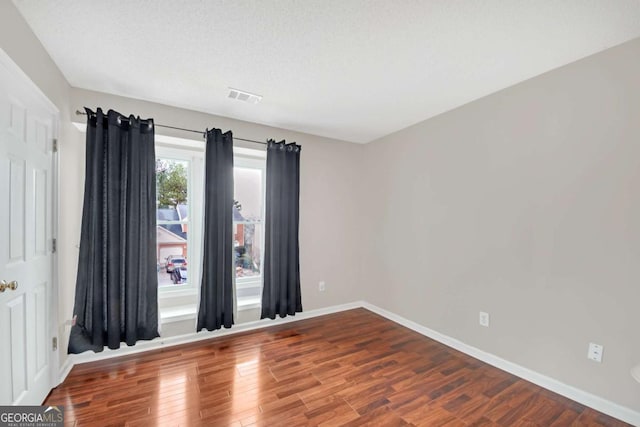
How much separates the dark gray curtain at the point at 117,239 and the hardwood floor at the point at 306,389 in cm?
32

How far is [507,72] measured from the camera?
2.16 m

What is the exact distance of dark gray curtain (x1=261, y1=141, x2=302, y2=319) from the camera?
3283 millimetres

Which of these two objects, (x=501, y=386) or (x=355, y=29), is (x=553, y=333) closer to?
(x=501, y=386)

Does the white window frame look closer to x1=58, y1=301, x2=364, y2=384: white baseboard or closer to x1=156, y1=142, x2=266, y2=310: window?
x1=156, y1=142, x2=266, y2=310: window

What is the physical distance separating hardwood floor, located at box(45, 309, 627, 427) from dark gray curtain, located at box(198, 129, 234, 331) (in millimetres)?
331

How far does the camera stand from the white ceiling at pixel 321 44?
4.98ft

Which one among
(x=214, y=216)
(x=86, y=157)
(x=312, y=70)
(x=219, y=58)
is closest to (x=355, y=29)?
(x=312, y=70)

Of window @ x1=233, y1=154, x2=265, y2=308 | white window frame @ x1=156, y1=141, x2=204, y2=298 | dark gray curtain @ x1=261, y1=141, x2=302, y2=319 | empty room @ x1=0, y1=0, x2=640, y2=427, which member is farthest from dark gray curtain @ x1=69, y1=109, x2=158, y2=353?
dark gray curtain @ x1=261, y1=141, x2=302, y2=319

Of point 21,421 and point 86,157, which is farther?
point 86,157

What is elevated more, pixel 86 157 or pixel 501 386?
pixel 86 157

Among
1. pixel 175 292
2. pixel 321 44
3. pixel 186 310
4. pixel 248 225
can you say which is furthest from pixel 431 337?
pixel 321 44

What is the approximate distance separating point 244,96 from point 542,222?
284 cm

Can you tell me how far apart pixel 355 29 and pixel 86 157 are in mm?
2466

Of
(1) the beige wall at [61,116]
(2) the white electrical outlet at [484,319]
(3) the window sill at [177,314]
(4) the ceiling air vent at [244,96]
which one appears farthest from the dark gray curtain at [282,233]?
(2) the white electrical outlet at [484,319]
